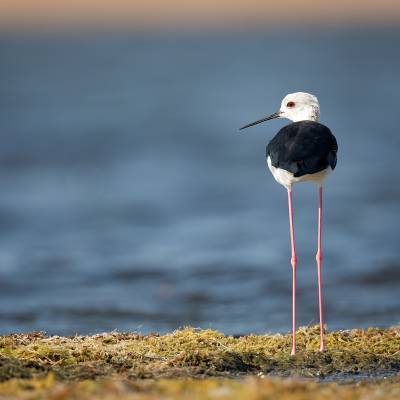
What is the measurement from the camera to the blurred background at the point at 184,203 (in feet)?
46.3

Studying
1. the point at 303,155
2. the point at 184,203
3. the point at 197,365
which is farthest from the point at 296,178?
the point at 184,203

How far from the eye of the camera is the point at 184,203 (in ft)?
70.6

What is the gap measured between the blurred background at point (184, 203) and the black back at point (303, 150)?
107 inches

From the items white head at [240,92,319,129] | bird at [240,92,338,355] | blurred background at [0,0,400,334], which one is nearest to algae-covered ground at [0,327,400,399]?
bird at [240,92,338,355]

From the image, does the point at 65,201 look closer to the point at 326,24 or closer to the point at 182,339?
the point at 182,339

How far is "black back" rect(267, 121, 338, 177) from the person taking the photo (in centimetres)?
901

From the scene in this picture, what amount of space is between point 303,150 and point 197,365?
6.56 feet

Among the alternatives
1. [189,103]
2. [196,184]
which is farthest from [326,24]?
[196,184]

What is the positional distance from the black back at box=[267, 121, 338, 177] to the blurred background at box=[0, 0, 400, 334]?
2.71 metres

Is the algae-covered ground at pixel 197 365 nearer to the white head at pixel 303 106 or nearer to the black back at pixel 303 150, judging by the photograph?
the black back at pixel 303 150

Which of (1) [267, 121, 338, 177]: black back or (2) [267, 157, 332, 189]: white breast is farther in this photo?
(2) [267, 157, 332, 189]: white breast

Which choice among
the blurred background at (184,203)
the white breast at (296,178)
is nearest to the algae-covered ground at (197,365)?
the white breast at (296,178)

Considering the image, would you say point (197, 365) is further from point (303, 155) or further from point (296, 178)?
point (303, 155)

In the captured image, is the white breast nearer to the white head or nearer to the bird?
the bird
